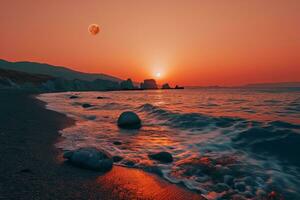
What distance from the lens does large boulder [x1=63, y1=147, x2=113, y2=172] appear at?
24.5 ft

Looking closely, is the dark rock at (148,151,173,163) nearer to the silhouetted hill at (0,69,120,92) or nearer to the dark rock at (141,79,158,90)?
the silhouetted hill at (0,69,120,92)

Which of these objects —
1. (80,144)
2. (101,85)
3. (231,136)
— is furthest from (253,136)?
(101,85)

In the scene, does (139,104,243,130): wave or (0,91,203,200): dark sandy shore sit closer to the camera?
(0,91,203,200): dark sandy shore

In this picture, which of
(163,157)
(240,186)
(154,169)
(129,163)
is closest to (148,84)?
(163,157)

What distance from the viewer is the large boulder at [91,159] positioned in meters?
7.45

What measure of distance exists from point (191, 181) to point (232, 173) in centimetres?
138

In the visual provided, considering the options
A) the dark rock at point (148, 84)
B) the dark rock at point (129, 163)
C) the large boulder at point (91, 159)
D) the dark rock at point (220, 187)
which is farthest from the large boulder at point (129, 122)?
the dark rock at point (148, 84)

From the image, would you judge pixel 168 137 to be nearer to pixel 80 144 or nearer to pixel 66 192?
pixel 80 144

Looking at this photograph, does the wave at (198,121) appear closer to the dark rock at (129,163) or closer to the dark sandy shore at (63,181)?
the dark rock at (129,163)

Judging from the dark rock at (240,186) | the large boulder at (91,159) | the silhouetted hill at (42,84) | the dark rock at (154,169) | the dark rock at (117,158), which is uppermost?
the silhouetted hill at (42,84)

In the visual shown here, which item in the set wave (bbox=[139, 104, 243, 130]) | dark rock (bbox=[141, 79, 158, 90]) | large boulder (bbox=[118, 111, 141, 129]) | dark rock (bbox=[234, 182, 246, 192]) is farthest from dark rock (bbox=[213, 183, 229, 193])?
dark rock (bbox=[141, 79, 158, 90])

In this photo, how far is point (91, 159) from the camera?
751 centimetres

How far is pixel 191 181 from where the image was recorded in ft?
22.9

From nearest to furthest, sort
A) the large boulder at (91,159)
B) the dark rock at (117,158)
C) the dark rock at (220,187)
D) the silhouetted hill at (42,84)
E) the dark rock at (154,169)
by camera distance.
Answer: the dark rock at (220,187)
the large boulder at (91,159)
the dark rock at (154,169)
the dark rock at (117,158)
the silhouetted hill at (42,84)
